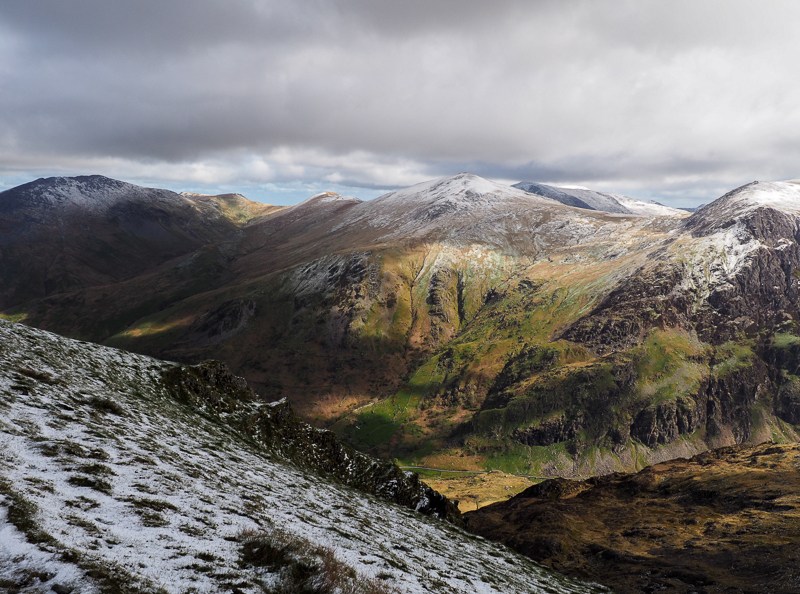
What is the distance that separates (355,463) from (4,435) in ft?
105

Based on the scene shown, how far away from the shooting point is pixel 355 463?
44.4m

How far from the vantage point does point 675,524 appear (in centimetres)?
9569

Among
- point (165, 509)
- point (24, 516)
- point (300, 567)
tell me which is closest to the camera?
point (24, 516)

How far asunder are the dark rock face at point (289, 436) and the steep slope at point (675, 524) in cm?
3853

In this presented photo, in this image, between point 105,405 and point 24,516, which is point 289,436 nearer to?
point 105,405

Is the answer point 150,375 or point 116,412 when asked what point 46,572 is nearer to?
Answer: point 116,412

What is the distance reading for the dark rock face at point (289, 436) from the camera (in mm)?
38688

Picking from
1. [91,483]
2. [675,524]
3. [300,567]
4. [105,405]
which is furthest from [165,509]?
[675,524]

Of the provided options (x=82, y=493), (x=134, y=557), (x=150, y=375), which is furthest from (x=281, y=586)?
(x=150, y=375)

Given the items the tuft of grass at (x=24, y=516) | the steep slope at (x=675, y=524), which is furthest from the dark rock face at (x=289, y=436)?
the steep slope at (x=675, y=524)

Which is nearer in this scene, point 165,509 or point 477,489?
point 165,509

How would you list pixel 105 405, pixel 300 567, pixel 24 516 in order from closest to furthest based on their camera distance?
1. pixel 24 516
2. pixel 300 567
3. pixel 105 405

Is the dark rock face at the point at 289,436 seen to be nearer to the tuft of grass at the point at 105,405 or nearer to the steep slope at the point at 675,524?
the tuft of grass at the point at 105,405

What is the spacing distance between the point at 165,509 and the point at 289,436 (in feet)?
90.3
